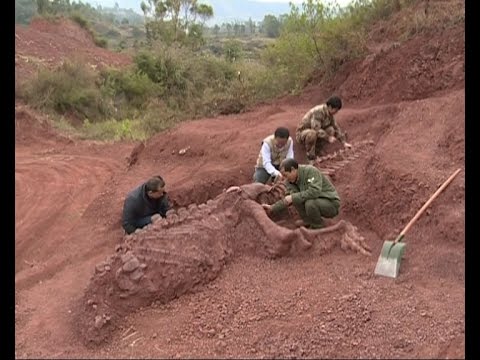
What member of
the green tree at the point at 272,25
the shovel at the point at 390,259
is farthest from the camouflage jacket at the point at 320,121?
the green tree at the point at 272,25

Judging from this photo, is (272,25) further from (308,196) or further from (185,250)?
(185,250)

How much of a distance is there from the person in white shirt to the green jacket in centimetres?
80

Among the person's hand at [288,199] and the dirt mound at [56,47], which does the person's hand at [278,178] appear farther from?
the dirt mound at [56,47]

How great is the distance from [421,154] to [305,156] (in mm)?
1911

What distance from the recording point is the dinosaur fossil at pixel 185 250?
181 inches

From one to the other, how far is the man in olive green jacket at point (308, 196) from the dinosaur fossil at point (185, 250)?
331mm

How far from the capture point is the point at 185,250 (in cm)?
501

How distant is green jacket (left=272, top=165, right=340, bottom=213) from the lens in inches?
221

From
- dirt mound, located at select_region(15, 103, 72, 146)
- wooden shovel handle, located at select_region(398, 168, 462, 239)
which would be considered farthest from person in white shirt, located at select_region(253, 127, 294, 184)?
dirt mound, located at select_region(15, 103, 72, 146)

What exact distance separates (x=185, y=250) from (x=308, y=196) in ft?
4.53

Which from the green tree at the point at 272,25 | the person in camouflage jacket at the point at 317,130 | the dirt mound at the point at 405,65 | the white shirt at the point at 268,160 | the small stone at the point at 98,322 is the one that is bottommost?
the small stone at the point at 98,322

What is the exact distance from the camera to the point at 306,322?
4320 millimetres
